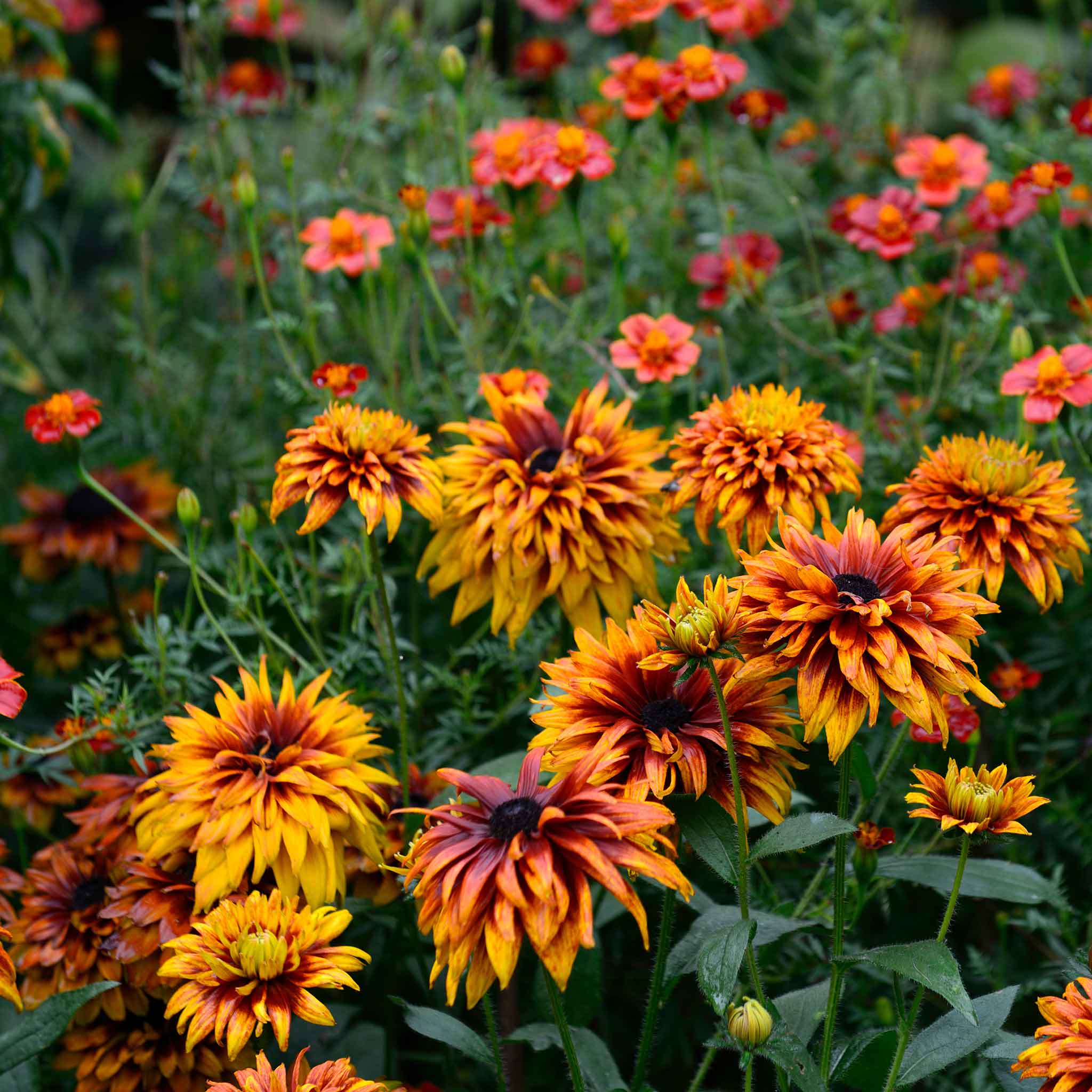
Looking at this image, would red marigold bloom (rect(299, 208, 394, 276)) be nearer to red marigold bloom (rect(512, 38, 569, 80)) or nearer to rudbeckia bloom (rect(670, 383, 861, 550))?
rudbeckia bloom (rect(670, 383, 861, 550))

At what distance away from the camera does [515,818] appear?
748 millimetres

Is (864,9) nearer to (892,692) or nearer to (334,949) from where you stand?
(892,692)

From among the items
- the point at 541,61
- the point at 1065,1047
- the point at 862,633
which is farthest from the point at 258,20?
the point at 1065,1047

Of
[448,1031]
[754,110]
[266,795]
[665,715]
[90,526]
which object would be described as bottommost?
[90,526]

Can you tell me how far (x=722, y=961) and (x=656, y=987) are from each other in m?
0.14

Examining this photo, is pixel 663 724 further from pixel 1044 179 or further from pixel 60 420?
pixel 1044 179

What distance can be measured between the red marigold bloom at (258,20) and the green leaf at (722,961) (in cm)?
135

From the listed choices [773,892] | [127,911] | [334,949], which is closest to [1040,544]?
[773,892]

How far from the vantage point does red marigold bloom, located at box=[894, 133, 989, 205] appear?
146 centimetres

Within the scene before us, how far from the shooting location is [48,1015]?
916 millimetres

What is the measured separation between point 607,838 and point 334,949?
0.80 feet

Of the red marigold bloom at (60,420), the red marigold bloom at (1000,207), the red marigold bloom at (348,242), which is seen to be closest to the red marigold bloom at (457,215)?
the red marigold bloom at (348,242)

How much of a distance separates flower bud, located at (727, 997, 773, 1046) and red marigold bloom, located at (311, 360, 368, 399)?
738 mm

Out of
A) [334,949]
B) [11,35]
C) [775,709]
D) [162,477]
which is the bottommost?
[162,477]
